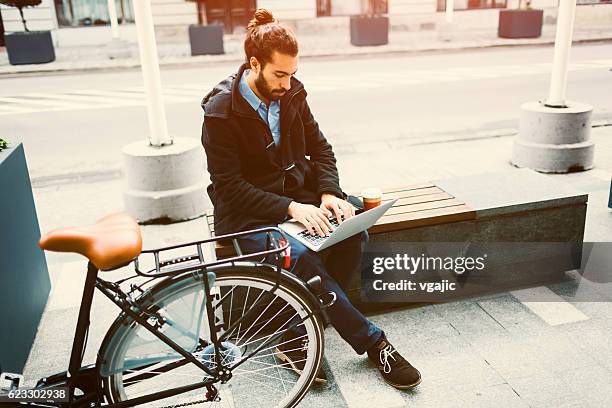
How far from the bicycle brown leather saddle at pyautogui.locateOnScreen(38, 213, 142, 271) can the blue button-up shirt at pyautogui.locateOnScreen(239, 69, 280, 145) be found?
1.16 metres

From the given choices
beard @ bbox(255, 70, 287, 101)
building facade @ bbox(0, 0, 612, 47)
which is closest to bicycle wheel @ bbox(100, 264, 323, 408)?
beard @ bbox(255, 70, 287, 101)

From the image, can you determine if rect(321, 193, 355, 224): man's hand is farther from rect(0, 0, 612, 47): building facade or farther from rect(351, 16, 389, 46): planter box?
rect(0, 0, 612, 47): building facade

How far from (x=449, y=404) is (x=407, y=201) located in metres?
1.42

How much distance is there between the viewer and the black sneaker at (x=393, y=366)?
3.08 meters

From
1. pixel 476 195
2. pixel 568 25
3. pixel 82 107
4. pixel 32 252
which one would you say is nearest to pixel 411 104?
pixel 568 25

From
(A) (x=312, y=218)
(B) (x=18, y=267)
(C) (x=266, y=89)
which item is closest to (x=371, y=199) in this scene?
(A) (x=312, y=218)

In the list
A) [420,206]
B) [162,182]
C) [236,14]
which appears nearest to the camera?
[420,206]

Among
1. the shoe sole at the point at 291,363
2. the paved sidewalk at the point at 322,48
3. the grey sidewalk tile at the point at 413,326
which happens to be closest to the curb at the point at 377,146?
the grey sidewalk tile at the point at 413,326

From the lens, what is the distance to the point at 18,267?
11.2 ft

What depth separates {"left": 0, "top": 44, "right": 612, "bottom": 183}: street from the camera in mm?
8523

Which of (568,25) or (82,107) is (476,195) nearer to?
(568,25)

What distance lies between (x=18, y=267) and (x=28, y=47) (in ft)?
52.8

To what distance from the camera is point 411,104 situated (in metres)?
10.6

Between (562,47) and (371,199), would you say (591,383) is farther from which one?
(562,47)
